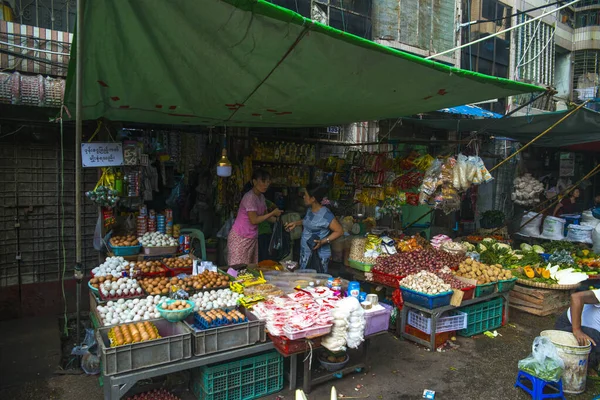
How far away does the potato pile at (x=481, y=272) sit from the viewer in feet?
18.7

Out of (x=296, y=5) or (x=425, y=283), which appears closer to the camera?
(x=425, y=283)

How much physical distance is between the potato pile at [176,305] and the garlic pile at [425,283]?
2.87 meters

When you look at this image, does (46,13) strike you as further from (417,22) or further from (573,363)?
(417,22)

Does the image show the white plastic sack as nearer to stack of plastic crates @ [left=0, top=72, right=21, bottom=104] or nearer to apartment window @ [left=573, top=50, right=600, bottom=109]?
stack of plastic crates @ [left=0, top=72, right=21, bottom=104]

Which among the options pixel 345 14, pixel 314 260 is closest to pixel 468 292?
pixel 314 260

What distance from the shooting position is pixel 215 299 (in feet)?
13.8

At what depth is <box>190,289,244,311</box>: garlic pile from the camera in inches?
158

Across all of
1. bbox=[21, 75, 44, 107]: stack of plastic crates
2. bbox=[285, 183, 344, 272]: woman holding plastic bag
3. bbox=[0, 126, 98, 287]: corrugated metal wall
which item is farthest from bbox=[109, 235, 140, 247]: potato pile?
bbox=[285, 183, 344, 272]: woman holding plastic bag

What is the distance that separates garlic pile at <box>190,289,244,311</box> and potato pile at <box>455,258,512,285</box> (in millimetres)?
3360

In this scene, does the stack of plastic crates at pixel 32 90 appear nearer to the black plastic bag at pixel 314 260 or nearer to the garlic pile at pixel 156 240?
the garlic pile at pixel 156 240

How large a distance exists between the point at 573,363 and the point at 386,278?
2.30 metres

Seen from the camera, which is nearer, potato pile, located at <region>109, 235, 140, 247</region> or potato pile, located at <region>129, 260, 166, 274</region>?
potato pile, located at <region>129, 260, 166, 274</region>

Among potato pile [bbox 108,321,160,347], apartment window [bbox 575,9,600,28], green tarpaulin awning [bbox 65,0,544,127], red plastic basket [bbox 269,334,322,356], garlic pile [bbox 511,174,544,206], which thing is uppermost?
apartment window [bbox 575,9,600,28]

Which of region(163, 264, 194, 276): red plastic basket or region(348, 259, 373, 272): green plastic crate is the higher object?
region(163, 264, 194, 276): red plastic basket
